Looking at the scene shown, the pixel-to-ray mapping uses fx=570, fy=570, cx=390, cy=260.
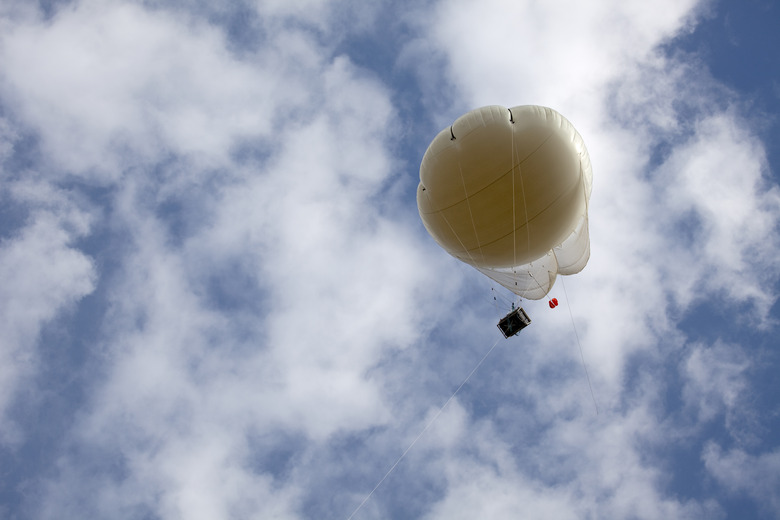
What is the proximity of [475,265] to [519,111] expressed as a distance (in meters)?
6.18

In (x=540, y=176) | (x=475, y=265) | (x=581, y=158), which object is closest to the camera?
(x=540, y=176)

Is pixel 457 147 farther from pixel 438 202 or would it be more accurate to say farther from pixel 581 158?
pixel 581 158

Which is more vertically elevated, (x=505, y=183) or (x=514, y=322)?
(x=505, y=183)

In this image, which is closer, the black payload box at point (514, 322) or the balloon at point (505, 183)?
the balloon at point (505, 183)

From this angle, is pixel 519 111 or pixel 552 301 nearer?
pixel 519 111

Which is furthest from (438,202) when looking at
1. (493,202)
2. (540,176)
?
(540,176)

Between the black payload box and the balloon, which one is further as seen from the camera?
the black payload box

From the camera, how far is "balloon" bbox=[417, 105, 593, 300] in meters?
18.5

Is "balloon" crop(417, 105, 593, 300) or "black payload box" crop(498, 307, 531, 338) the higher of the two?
"balloon" crop(417, 105, 593, 300)

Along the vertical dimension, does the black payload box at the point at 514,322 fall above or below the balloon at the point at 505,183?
below

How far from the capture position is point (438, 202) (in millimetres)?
19750

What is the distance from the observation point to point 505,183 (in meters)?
18.5

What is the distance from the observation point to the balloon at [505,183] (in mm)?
18531

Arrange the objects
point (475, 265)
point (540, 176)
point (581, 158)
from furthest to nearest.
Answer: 1. point (475, 265)
2. point (581, 158)
3. point (540, 176)
